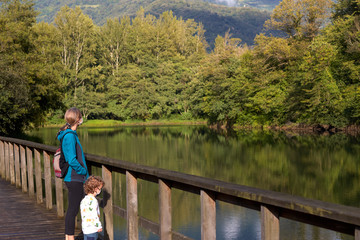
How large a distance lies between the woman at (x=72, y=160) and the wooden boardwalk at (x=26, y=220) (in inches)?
31.5

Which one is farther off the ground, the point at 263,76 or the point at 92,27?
the point at 92,27

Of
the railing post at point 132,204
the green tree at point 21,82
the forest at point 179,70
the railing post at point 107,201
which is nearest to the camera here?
the railing post at point 132,204

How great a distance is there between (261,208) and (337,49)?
43251mm

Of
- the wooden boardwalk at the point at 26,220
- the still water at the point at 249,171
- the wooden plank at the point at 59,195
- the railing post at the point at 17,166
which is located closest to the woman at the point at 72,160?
the wooden boardwalk at the point at 26,220

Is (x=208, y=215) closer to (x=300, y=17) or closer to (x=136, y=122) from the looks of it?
(x=300, y=17)

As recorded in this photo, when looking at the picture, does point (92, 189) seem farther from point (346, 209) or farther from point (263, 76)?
point (263, 76)

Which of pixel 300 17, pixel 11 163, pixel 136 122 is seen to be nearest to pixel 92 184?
pixel 11 163

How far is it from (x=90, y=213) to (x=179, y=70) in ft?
220

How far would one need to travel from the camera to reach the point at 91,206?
403cm

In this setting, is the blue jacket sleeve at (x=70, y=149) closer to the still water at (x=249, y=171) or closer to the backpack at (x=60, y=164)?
the backpack at (x=60, y=164)

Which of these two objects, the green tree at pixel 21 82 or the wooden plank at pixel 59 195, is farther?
the green tree at pixel 21 82

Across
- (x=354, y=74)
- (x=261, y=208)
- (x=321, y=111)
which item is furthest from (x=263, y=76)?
(x=261, y=208)

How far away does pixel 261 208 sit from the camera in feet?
8.62

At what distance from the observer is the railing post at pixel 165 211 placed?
3709 millimetres
